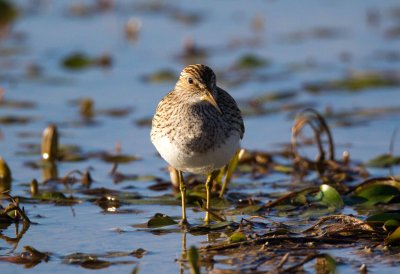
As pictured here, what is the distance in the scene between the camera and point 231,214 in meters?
7.98

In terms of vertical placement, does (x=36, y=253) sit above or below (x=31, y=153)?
below

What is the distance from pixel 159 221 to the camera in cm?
752

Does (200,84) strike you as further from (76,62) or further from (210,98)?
(76,62)

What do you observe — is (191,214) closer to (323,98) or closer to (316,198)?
(316,198)

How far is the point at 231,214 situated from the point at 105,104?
485 cm

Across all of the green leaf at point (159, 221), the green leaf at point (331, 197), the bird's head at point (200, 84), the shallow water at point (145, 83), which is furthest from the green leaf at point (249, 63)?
the green leaf at point (159, 221)

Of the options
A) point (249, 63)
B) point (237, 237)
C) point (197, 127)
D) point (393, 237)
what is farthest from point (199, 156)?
point (249, 63)

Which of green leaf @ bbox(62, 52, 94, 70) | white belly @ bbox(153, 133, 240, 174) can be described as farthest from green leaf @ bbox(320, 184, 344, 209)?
green leaf @ bbox(62, 52, 94, 70)

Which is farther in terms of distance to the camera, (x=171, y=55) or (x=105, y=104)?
(x=171, y=55)

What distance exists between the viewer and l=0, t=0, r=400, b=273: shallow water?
7.40 metres

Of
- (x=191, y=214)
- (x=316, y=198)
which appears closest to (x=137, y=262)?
(x=191, y=214)

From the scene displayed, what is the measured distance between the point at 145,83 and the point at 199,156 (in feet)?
20.5

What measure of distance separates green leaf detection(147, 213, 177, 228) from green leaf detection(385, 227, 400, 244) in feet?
5.68

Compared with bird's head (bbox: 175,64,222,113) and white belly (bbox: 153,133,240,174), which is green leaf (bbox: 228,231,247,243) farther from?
bird's head (bbox: 175,64,222,113)
